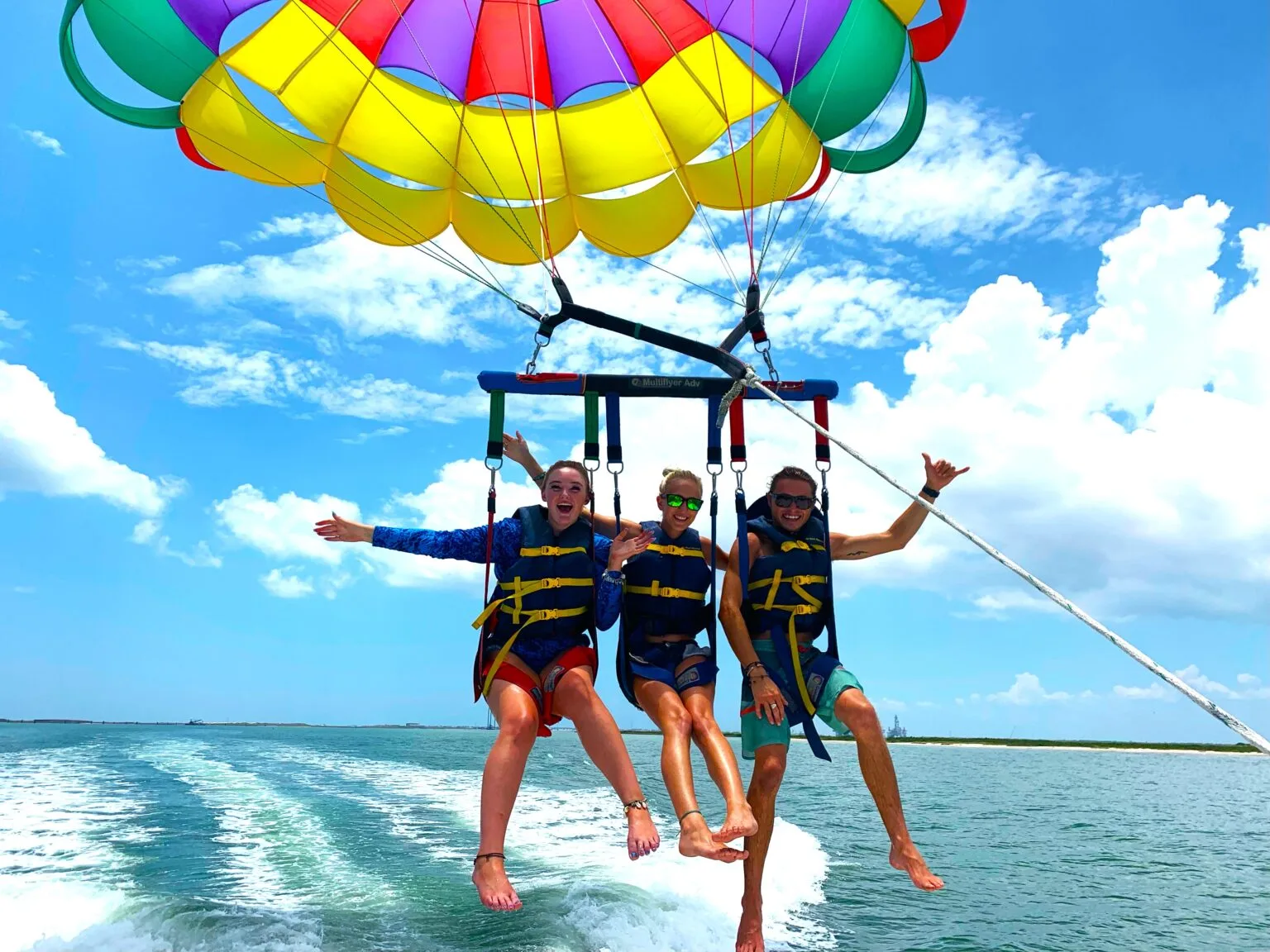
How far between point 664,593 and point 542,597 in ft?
1.94

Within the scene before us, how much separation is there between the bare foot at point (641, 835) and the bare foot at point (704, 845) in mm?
119

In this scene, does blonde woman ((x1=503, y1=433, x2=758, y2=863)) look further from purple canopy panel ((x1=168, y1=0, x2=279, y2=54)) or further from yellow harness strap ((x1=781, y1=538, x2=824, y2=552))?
purple canopy panel ((x1=168, y1=0, x2=279, y2=54))

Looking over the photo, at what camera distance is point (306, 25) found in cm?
557

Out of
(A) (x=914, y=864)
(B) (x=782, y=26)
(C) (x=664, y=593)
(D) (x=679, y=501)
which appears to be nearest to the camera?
(A) (x=914, y=864)

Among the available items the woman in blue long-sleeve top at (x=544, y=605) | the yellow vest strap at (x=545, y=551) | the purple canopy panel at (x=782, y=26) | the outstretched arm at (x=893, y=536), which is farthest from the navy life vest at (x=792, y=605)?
the purple canopy panel at (x=782, y=26)

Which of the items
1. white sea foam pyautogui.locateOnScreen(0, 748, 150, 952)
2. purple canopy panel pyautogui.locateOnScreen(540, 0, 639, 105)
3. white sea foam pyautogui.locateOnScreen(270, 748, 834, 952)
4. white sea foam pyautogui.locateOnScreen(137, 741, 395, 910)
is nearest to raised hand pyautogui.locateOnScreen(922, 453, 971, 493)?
purple canopy panel pyautogui.locateOnScreen(540, 0, 639, 105)

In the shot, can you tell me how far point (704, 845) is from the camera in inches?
129

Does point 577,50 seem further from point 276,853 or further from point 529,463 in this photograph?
point 276,853

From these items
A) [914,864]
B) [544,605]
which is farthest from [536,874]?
[914,864]

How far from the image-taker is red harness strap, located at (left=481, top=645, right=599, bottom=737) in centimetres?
409

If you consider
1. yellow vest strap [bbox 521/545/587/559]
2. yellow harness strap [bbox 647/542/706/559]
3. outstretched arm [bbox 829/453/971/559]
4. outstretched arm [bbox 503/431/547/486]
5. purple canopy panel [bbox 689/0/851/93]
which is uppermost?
purple canopy panel [bbox 689/0/851/93]

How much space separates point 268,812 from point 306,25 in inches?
433

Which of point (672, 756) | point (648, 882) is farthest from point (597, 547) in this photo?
point (648, 882)

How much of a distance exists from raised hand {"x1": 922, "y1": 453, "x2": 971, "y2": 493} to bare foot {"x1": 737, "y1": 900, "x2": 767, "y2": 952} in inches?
86.6
